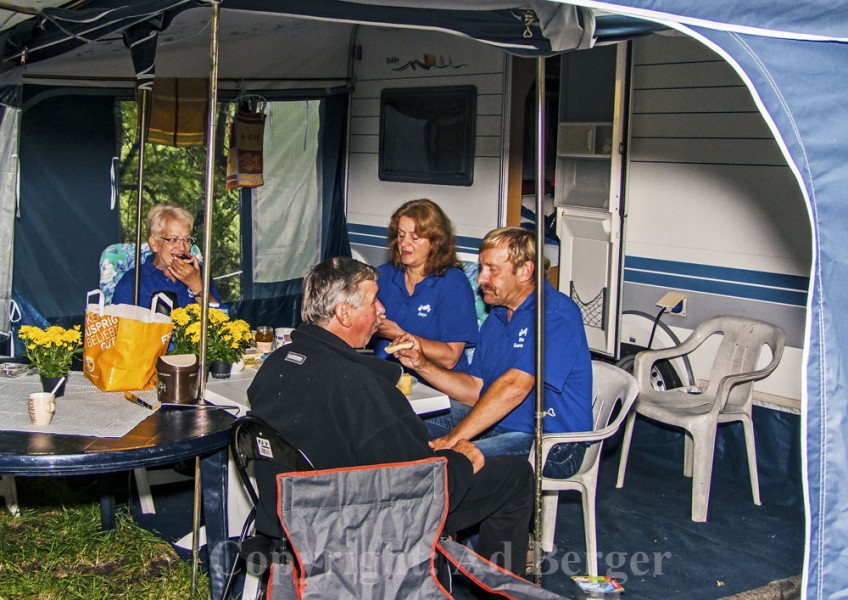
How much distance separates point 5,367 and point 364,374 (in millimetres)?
1598

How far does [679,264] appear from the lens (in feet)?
17.1

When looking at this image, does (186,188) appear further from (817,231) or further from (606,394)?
(817,231)

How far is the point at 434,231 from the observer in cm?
449

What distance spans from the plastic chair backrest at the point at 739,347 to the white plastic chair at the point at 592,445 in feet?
3.05

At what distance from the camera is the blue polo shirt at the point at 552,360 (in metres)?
3.70

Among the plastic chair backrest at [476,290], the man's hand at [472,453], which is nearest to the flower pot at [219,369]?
the man's hand at [472,453]

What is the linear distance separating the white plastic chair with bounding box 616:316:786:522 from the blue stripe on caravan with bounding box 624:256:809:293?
0.62ft

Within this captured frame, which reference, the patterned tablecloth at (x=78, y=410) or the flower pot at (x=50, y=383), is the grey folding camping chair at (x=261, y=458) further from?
the flower pot at (x=50, y=383)

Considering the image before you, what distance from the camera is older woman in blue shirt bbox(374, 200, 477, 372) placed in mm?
4395

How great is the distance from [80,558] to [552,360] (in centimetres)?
194

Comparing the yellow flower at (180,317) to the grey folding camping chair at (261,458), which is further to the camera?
the yellow flower at (180,317)

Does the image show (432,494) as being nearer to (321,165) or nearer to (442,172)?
(442,172)

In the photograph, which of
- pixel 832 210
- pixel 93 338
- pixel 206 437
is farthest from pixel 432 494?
pixel 93 338

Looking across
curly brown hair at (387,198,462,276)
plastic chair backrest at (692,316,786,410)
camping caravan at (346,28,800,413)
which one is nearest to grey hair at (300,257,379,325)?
curly brown hair at (387,198,462,276)
